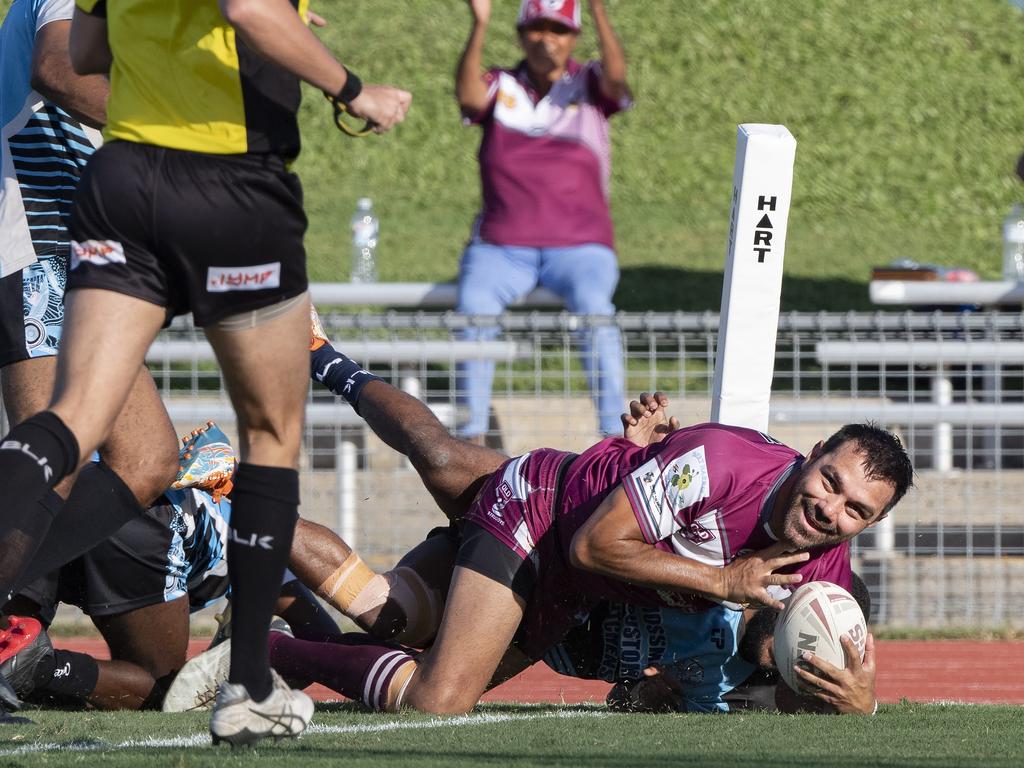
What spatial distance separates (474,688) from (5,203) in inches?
83.7

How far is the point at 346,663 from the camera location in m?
5.30

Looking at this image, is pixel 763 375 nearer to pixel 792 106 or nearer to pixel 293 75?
pixel 293 75

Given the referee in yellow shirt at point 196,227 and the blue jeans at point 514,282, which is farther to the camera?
the blue jeans at point 514,282

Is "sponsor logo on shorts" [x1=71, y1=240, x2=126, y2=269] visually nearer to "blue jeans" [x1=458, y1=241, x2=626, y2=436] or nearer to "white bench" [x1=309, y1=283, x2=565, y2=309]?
"blue jeans" [x1=458, y1=241, x2=626, y2=436]

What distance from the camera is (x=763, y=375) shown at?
6.14 m

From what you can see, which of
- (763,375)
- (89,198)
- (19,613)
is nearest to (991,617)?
(763,375)

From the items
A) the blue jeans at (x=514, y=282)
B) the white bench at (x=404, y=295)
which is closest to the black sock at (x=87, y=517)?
the blue jeans at (x=514, y=282)

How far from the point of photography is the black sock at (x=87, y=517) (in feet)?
15.2

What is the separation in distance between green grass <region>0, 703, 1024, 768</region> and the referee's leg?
262 millimetres

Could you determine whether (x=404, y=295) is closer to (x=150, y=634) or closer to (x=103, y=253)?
(x=150, y=634)

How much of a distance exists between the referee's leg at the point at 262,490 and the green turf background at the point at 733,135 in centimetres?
1063

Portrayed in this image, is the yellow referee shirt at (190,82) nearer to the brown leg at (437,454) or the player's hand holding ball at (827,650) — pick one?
the player's hand holding ball at (827,650)

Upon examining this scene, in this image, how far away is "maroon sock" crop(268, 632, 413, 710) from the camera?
5207 millimetres

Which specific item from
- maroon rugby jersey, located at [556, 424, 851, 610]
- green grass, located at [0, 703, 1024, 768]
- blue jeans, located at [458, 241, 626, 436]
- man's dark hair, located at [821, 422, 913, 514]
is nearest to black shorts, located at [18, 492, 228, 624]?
green grass, located at [0, 703, 1024, 768]
